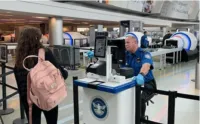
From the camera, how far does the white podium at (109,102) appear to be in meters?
2.33

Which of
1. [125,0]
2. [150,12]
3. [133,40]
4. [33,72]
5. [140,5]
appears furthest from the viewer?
[150,12]

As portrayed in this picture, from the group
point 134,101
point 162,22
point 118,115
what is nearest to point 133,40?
point 134,101

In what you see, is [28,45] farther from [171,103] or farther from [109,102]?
[171,103]

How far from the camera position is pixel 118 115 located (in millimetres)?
2379

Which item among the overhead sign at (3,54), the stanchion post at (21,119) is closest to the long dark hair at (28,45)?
the overhead sign at (3,54)

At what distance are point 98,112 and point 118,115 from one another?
0.27 meters

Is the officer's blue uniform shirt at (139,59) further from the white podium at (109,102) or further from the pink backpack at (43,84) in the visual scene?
the pink backpack at (43,84)

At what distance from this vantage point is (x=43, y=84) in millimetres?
Answer: 2090

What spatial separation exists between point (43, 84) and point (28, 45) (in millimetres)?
421

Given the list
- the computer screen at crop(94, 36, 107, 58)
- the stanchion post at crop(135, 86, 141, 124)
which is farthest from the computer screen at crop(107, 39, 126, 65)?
the stanchion post at crop(135, 86, 141, 124)

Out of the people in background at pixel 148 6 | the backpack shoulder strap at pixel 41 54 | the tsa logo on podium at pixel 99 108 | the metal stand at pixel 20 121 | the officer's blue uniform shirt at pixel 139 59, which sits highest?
the people in background at pixel 148 6

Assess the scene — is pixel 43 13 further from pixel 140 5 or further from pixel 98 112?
pixel 140 5

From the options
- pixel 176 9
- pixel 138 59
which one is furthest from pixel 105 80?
pixel 176 9

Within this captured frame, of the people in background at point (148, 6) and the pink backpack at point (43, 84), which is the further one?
the people in background at point (148, 6)
